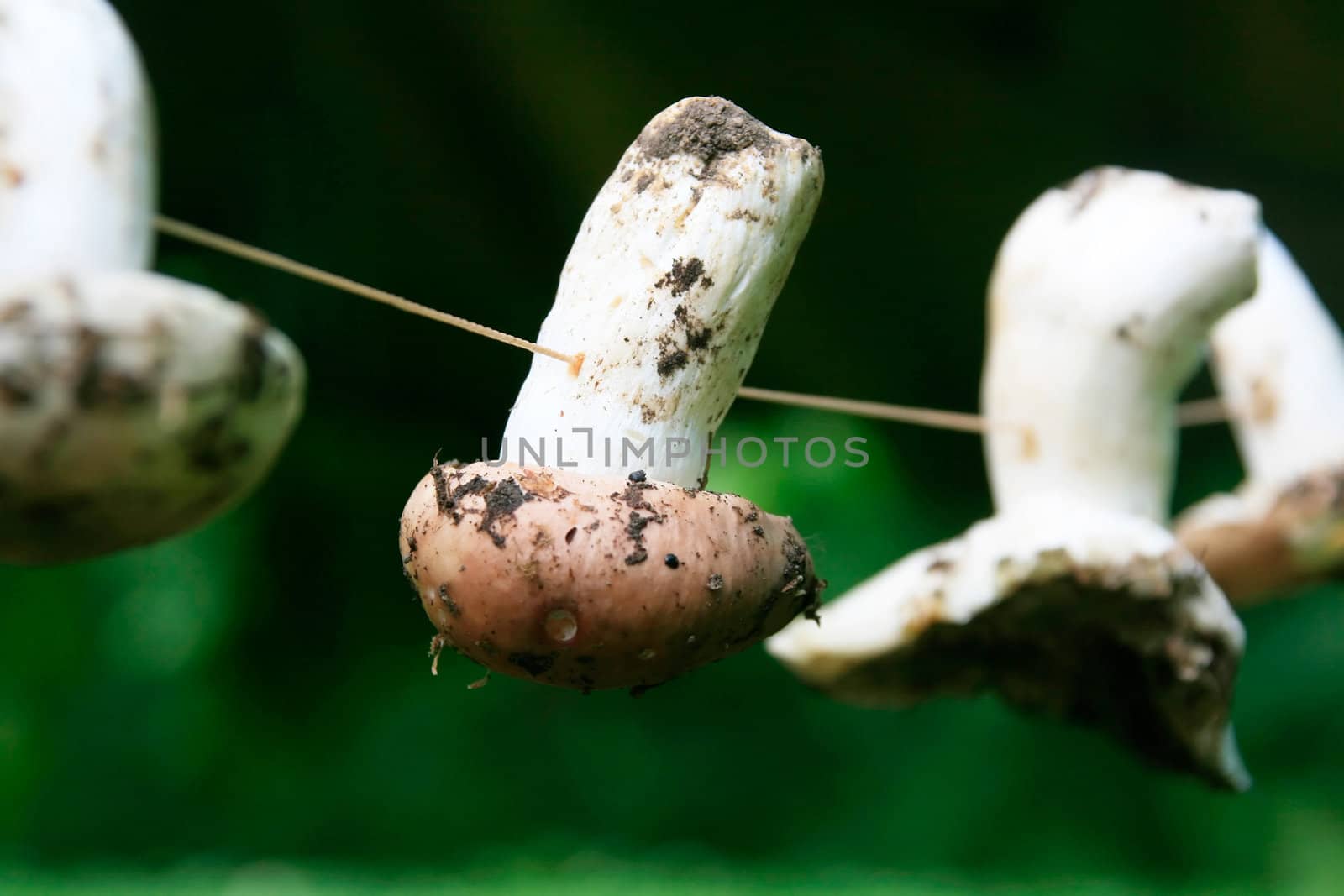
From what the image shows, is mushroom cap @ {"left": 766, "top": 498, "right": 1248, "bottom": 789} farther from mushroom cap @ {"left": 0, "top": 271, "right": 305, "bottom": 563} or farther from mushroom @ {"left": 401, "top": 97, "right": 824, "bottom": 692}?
mushroom cap @ {"left": 0, "top": 271, "right": 305, "bottom": 563}

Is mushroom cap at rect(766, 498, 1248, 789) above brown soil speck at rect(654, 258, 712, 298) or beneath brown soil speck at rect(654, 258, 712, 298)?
beneath

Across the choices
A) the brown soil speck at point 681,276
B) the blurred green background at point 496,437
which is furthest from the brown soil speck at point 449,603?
the blurred green background at point 496,437

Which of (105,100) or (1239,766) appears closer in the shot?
(105,100)

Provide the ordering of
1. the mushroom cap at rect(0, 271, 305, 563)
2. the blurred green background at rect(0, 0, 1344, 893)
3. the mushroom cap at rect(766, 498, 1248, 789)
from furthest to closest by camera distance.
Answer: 1. the blurred green background at rect(0, 0, 1344, 893)
2. the mushroom cap at rect(766, 498, 1248, 789)
3. the mushroom cap at rect(0, 271, 305, 563)

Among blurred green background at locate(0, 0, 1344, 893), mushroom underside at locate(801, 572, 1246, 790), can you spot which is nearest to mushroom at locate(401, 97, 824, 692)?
mushroom underside at locate(801, 572, 1246, 790)

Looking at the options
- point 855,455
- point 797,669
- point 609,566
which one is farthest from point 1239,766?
point 855,455

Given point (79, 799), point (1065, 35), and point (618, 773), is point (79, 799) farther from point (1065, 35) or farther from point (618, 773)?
point (1065, 35)
